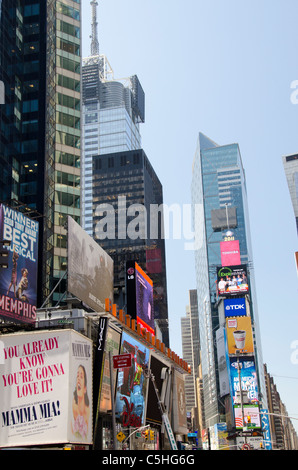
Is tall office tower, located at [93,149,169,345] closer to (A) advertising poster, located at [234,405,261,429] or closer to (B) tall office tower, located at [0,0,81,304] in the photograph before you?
(A) advertising poster, located at [234,405,261,429]

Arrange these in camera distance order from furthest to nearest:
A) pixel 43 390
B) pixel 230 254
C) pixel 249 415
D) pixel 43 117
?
1. pixel 230 254
2. pixel 249 415
3. pixel 43 117
4. pixel 43 390

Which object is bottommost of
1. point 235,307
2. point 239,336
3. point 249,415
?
point 249,415

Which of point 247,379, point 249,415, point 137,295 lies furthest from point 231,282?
point 137,295

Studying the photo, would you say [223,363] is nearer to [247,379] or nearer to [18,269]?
[247,379]

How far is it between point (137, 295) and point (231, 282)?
98.6 m

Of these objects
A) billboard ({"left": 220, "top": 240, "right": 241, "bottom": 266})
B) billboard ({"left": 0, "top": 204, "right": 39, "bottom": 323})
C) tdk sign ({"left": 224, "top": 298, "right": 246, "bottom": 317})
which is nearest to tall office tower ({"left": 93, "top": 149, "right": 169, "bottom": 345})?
billboard ({"left": 220, "top": 240, "right": 241, "bottom": 266})

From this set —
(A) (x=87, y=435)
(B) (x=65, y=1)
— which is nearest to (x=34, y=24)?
(B) (x=65, y=1)

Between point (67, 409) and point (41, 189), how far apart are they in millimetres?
56434

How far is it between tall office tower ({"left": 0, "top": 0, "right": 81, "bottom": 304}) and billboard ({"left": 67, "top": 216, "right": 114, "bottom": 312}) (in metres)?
25.6

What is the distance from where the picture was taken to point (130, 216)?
7096 inches

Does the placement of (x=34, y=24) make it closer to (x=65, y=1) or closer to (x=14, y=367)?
(x=65, y=1)

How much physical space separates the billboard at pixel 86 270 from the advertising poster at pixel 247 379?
84.6m

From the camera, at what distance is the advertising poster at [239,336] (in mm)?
140750

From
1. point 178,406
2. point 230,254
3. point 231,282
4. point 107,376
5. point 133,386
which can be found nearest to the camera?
point 107,376
